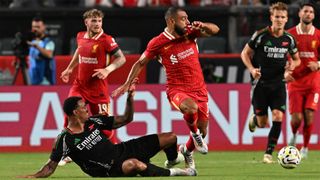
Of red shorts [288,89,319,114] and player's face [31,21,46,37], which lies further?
player's face [31,21,46,37]

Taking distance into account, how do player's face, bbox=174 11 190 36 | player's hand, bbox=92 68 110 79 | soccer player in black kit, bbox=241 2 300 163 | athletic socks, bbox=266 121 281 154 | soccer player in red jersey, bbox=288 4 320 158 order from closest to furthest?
player's face, bbox=174 11 190 36 < player's hand, bbox=92 68 110 79 < soccer player in black kit, bbox=241 2 300 163 < athletic socks, bbox=266 121 281 154 < soccer player in red jersey, bbox=288 4 320 158

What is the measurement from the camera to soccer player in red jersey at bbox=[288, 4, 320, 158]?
18.8 m

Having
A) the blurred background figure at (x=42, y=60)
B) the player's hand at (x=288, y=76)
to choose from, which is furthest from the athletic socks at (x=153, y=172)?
the blurred background figure at (x=42, y=60)

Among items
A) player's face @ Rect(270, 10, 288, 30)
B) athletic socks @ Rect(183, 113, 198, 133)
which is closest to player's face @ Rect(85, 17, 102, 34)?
athletic socks @ Rect(183, 113, 198, 133)

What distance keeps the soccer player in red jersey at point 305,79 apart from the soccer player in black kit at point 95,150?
5235 millimetres

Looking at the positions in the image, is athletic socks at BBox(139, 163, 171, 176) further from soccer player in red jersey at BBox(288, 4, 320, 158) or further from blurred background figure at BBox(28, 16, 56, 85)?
blurred background figure at BBox(28, 16, 56, 85)

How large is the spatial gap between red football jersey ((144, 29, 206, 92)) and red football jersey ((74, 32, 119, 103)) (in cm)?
170

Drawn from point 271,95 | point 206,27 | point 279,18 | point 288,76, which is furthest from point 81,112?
point 288,76

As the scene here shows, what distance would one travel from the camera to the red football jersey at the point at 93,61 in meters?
17.4

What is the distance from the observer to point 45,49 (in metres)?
22.4

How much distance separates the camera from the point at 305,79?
19.0m

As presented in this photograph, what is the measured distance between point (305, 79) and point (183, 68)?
12.4ft

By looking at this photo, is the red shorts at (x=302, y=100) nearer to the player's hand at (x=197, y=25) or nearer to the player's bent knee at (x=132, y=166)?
the player's hand at (x=197, y=25)

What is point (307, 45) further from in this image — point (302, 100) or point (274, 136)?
point (274, 136)
